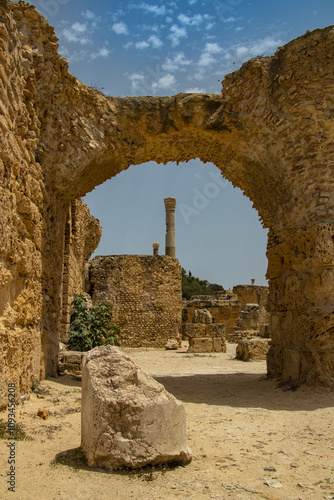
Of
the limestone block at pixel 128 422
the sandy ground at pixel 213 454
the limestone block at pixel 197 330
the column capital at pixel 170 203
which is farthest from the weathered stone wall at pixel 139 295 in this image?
the limestone block at pixel 128 422

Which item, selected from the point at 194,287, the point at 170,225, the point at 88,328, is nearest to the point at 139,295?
the point at 170,225

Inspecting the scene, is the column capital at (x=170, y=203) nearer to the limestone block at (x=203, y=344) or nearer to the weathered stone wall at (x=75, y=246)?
the weathered stone wall at (x=75, y=246)

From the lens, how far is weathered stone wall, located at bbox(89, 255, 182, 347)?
19.2m

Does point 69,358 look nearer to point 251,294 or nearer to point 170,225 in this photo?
point 170,225

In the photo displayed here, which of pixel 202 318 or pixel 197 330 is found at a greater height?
pixel 202 318

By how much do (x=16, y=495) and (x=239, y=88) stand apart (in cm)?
657

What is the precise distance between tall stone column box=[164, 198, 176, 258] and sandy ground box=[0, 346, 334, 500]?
2062 cm

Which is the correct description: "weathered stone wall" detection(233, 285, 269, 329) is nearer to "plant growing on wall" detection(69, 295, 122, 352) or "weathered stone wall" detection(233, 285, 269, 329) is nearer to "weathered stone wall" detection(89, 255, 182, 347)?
"weathered stone wall" detection(89, 255, 182, 347)

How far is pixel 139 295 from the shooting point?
19.5 metres

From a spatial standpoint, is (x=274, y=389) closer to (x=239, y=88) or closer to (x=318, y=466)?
(x=318, y=466)

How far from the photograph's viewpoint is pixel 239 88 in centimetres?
713

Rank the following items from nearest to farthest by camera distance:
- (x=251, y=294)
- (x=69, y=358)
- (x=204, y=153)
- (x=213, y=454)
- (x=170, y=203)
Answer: (x=213, y=454), (x=69, y=358), (x=204, y=153), (x=170, y=203), (x=251, y=294)

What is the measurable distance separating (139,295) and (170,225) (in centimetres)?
811

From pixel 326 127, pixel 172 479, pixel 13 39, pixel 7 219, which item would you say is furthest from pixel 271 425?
pixel 13 39
